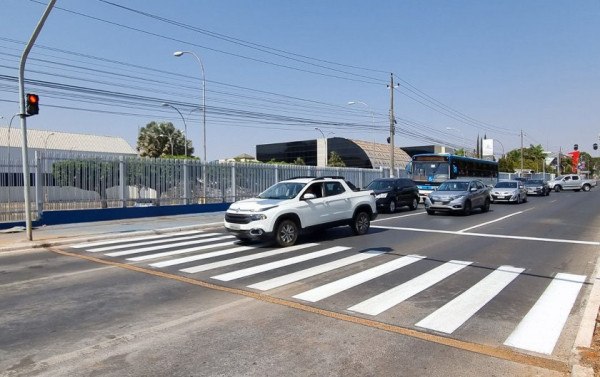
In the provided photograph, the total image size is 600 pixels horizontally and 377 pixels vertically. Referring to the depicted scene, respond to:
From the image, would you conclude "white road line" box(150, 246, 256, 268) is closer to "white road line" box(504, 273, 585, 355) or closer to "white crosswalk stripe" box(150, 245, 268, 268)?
"white crosswalk stripe" box(150, 245, 268, 268)

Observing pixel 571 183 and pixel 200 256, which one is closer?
pixel 200 256

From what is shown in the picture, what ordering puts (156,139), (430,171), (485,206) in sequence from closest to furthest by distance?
(485,206)
(430,171)
(156,139)

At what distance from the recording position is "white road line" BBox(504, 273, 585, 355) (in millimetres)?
4938

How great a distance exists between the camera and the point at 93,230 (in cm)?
1539

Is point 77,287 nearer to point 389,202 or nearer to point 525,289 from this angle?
point 525,289

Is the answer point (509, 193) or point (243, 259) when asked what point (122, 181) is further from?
point (509, 193)

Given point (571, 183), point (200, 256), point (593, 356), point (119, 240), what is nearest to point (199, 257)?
point (200, 256)

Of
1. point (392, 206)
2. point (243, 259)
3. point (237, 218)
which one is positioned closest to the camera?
point (243, 259)

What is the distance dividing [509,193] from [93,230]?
24250 millimetres

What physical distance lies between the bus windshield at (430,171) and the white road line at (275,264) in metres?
19.6

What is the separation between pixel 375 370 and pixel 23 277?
7.42 metres

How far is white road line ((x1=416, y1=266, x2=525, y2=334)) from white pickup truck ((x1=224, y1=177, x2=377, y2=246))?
5.09 metres

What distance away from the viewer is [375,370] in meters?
Answer: 4.27

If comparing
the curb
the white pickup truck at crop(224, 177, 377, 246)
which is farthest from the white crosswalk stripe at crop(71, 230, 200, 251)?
the white pickup truck at crop(224, 177, 377, 246)
